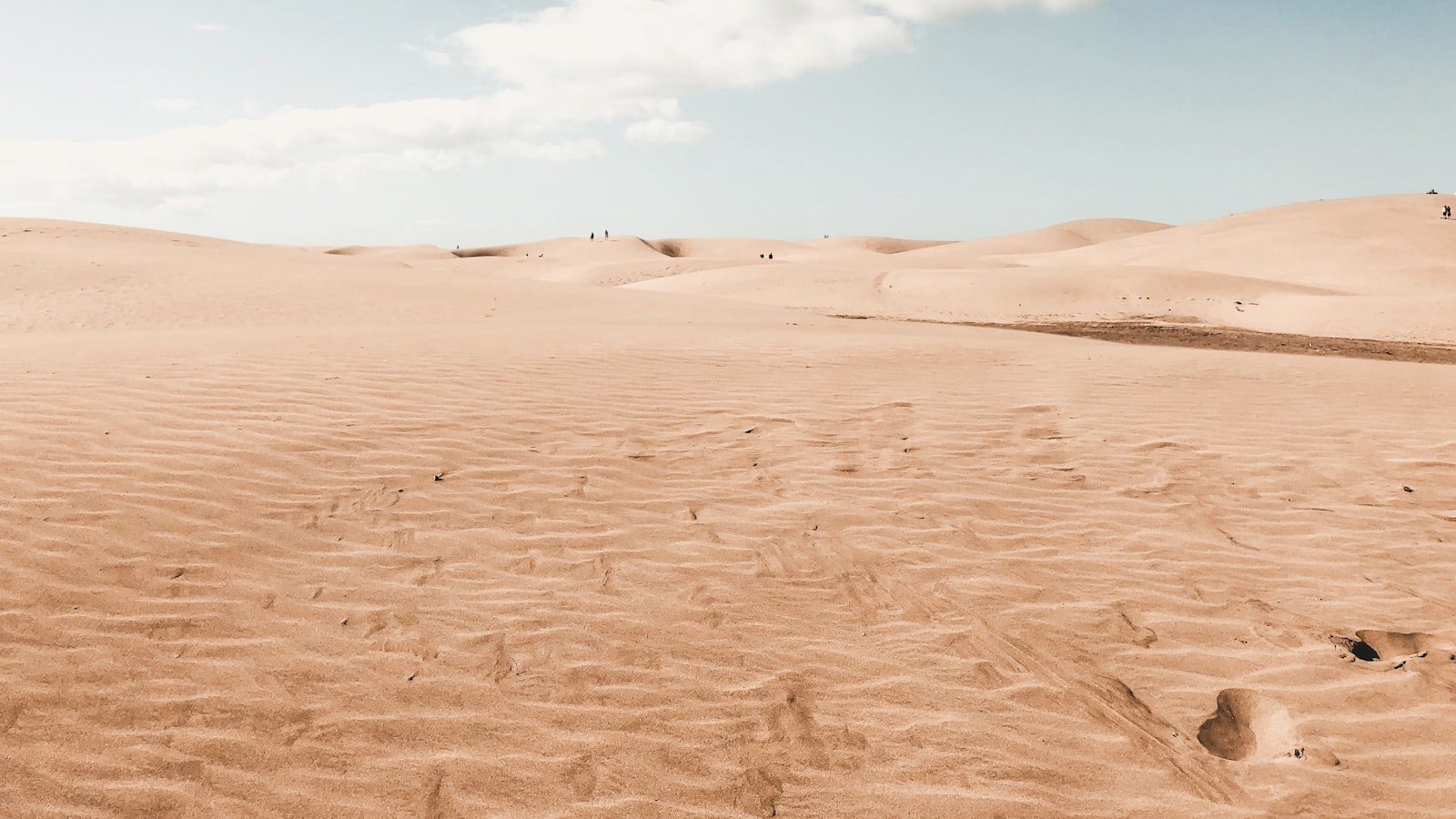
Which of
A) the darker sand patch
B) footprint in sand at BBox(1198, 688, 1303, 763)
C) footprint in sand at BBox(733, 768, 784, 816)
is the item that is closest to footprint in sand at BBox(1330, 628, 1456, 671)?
footprint in sand at BBox(1198, 688, 1303, 763)

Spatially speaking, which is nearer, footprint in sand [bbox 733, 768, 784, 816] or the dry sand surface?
footprint in sand [bbox 733, 768, 784, 816]

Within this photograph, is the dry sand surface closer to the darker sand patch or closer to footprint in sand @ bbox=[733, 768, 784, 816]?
footprint in sand @ bbox=[733, 768, 784, 816]

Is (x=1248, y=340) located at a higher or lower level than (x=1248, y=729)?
higher

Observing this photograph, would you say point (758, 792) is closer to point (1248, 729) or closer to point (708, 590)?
point (708, 590)

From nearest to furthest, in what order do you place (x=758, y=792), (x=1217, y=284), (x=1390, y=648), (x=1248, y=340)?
(x=758, y=792), (x=1390, y=648), (x=1248, y=340), (x=1217, y=284)

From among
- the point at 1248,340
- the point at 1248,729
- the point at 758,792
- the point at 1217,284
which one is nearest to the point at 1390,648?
the point at 1248,729

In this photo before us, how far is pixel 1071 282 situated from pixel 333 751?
26.3m

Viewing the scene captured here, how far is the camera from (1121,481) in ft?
18.4

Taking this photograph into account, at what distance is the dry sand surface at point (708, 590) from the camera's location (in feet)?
9.05

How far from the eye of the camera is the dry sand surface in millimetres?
2758

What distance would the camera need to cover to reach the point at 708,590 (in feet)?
13.1

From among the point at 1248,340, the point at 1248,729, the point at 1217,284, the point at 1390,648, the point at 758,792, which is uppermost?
the point at 1217,284

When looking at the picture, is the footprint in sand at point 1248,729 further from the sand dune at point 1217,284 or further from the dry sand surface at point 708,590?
the sand dune at point 1217,284

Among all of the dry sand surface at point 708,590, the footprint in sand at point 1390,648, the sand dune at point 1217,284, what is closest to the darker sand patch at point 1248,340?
the sand dune at point 1217,284
